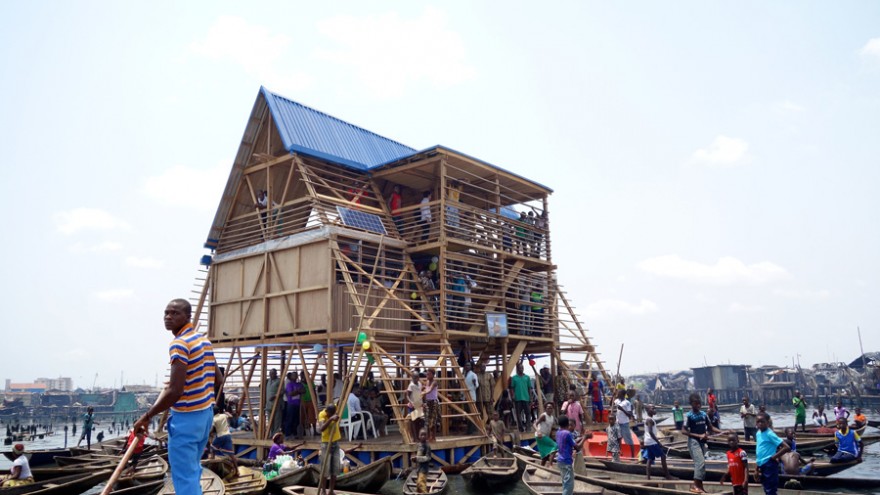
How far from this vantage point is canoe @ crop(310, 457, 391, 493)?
13.9 m

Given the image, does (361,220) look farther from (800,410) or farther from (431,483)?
(800,410)

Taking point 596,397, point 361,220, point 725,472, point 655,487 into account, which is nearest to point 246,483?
point 655,487

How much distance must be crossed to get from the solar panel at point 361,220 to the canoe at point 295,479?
8.06m

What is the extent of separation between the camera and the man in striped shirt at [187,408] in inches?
212

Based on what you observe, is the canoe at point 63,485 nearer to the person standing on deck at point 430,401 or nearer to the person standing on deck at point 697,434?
the person standing on deck at point 430,401

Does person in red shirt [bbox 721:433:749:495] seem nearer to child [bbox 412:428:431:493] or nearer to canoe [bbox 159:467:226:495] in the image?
child [bbox 412:428:431:493]

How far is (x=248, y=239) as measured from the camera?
906 inches

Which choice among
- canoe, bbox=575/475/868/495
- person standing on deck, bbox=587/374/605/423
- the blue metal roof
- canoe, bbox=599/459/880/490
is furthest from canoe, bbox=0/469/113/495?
person standing on deck, bbox=587/374/605/423

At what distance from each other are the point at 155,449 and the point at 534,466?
1382 centimetres

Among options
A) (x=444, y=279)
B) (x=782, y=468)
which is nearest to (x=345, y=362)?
(x=444, y=279)

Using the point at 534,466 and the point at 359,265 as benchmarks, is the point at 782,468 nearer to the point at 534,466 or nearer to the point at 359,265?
the point at 534,466

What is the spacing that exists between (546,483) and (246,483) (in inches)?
258

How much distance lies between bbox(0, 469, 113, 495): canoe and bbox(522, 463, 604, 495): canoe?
10262 millimetres

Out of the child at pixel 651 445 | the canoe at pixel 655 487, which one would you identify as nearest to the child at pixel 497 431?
the child at pixel 651 445
